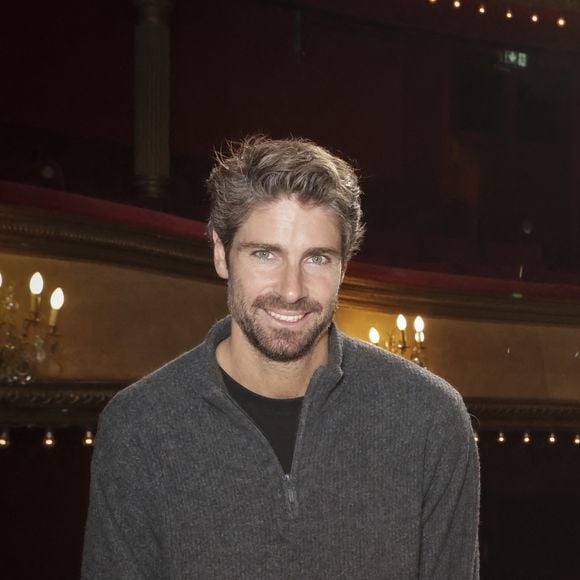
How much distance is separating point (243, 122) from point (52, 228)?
3.54m

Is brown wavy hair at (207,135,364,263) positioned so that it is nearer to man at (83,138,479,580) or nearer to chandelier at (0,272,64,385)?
man at (83,138,479,580)

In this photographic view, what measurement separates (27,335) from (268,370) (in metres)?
1.57

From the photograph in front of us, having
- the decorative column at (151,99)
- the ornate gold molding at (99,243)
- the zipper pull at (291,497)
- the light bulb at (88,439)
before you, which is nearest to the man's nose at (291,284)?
the zipper pull at (291,497)

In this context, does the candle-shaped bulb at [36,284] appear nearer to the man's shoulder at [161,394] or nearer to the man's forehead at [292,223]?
the man's shoulder at [161,394]

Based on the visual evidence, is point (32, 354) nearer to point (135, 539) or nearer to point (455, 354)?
point (135, 539)

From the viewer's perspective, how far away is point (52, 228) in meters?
2.88

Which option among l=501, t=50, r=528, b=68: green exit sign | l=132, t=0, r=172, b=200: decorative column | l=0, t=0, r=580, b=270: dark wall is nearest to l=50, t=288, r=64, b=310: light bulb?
l=0, t=0, r=580, b=270: dark wall

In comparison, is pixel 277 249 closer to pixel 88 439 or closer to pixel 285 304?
pixel 285 304

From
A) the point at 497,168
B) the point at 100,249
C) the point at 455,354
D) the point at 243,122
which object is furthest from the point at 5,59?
the point at 497,168

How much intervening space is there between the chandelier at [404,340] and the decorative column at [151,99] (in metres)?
1.83

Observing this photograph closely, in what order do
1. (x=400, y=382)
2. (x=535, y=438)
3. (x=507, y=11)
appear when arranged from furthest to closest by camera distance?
(x=507, y=11)
(x=535, y=438)
(x=400, y=382)

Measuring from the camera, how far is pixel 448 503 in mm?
1480

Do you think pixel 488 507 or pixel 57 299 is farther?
pixel 488 507

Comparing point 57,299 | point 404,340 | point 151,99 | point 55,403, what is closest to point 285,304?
point 57,299
